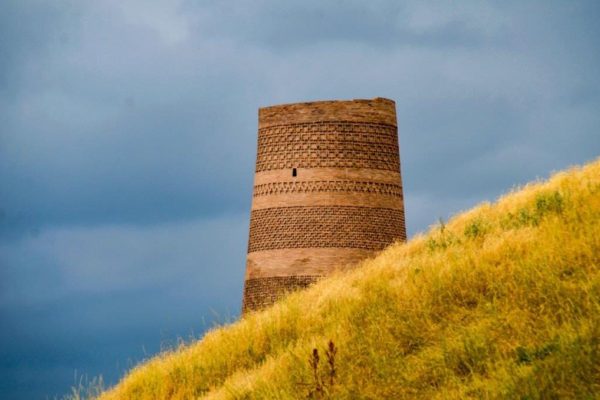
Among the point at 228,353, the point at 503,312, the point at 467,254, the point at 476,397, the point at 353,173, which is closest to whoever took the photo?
the point at 476,397

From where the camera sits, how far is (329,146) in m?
25.3

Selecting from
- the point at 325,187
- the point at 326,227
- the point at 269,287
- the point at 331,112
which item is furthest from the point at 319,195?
the point at 269,287

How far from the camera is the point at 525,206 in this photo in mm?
15805

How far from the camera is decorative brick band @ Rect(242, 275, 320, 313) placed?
970 inches

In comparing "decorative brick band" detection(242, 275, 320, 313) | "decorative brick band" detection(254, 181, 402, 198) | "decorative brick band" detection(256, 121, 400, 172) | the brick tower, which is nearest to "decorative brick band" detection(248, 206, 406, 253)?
the brick tower

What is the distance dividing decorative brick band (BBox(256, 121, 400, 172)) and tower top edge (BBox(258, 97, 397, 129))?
0.58 feet

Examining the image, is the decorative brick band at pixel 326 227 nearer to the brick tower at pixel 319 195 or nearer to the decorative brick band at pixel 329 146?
the brick tower at pixel 319 195

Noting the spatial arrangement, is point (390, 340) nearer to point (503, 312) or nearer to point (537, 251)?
point (503, 312)

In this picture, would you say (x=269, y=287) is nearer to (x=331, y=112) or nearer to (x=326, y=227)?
(x=326, y=227)

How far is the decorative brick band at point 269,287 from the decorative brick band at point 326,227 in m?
1.03

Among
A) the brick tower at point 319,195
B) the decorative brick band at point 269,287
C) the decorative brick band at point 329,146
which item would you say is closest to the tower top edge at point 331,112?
the brick tower at point 319,195

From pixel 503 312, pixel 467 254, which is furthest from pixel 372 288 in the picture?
pixel 503 312

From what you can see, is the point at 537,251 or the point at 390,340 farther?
the point at 537,251

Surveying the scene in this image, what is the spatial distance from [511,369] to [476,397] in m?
0.53
